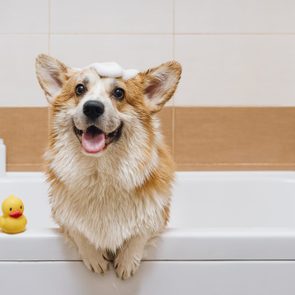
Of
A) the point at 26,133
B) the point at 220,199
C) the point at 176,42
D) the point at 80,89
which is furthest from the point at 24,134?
the point at 80,89

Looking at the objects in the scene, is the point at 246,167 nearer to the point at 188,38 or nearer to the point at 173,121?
the point at 173,121

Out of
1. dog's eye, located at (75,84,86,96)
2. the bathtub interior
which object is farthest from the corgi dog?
the bathtub interior

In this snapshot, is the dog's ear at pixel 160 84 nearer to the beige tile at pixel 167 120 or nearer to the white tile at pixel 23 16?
the beige tile at pixel 167 120

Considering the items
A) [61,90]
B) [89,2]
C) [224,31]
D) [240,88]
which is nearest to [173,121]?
Answer: [240,88]

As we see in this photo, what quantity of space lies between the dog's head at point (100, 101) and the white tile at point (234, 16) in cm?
94

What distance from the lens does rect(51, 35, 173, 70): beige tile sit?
6.07ft

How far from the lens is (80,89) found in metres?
0.95

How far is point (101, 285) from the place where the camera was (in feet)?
3.20

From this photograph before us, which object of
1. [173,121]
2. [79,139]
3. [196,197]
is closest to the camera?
[79,139]

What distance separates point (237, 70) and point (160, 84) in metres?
0.97

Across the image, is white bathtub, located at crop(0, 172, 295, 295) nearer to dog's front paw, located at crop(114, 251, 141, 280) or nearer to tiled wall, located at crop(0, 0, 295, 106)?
dog's front paw, located at crop(114, 251, 141, 280)

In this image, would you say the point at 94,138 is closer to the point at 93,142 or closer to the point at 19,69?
the point at 93,142

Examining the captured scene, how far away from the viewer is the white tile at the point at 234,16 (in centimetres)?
185

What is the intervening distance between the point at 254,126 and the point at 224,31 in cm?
42
